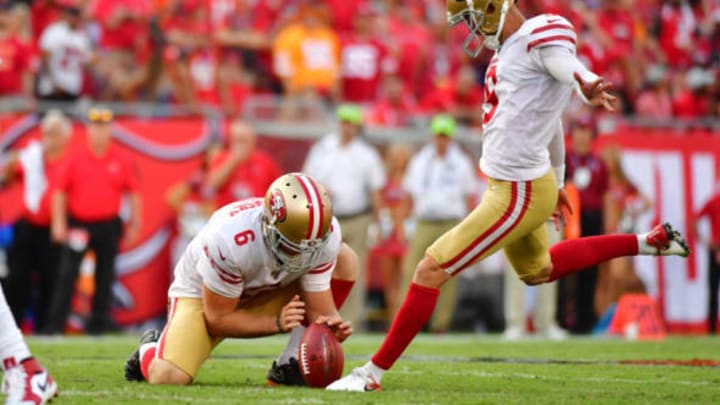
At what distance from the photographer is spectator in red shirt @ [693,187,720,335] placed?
13.4 meters

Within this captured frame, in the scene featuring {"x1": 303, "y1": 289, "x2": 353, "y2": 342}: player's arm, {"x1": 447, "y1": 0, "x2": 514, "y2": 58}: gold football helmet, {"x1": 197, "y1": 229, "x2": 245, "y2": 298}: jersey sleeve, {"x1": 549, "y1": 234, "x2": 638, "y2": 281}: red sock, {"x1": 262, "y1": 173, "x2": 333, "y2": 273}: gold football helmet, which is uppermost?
{"x1": 447, "y1": 0, "x2": 514, "y2": 58}: gold football helmet

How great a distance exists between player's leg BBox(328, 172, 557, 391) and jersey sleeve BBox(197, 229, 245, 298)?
614 mm

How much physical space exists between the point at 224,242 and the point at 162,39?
7.75 meters

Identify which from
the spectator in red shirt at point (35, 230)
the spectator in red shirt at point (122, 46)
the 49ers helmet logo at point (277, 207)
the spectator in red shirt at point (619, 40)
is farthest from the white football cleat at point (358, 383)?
the spectator in red shirt at point (619, 40)

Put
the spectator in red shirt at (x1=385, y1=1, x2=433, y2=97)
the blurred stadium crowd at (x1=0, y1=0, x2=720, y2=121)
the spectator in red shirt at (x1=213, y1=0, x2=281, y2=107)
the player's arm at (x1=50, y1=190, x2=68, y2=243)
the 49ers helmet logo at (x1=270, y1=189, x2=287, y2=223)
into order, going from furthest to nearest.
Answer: the spectator in red shirt at (x1=385, y1=1, x2=433, y2=97) < the spectator in red shirt at (x1=213, y1=0, x2=281, y2=107) < the blurred stadium crowd at (x1=0, y1=0, x2=720, y2=121) < the player's arm at (x1=50, y1=190, x2=68, y2=243) < the 49ers helmet logo at (x1=270, y1=189, x2=287, y2=223)

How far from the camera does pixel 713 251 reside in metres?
13.6

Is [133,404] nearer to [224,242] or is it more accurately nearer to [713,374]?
[224,242]

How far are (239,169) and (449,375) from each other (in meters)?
5.94

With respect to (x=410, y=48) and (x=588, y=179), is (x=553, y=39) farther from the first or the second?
(x=410, y=48)

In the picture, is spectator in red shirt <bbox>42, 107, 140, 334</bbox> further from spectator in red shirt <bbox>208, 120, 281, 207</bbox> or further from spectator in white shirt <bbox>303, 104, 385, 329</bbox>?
spectator in white shirt <bbox>303, 104, 385, 329</bbox>

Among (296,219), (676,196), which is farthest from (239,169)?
(296,219)

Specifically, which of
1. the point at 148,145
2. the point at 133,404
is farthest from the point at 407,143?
the point at 133,404

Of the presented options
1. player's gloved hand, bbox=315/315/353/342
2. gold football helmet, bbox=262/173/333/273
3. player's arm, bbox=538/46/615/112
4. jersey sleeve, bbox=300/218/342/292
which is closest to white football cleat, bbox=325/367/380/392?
player's gloved hand, bbox=315/315/353/342

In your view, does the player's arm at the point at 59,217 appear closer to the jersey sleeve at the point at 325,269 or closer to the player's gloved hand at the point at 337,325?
the jersey sleeve at the point at 325,269
